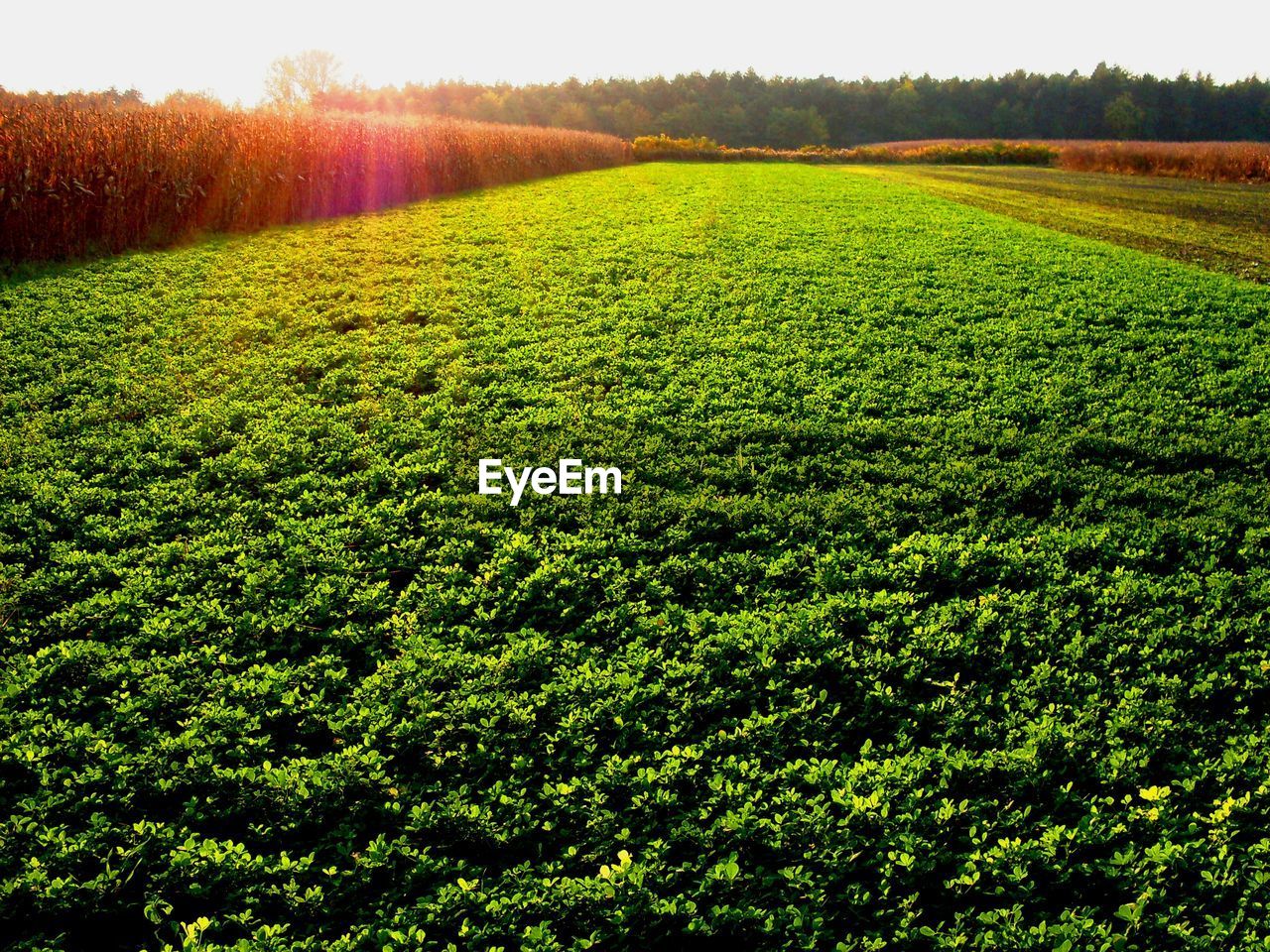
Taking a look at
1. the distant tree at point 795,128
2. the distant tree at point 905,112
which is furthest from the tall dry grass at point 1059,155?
the distant tree at point 905,112

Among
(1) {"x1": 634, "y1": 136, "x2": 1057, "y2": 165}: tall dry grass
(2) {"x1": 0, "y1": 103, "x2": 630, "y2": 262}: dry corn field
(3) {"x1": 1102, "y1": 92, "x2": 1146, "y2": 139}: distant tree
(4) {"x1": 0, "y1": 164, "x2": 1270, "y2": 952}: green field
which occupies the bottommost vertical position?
(4) {"x1": 0, "y1": 164, "x2": 1270, "y2": 952}: green field

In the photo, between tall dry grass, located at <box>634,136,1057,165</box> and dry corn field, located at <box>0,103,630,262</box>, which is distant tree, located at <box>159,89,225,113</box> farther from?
tall dry grass, located at <box>634,136,1057,165</box>

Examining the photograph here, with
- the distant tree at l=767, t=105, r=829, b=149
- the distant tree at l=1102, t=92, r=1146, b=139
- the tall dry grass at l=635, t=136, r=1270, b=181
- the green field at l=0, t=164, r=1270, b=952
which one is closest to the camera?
the green field at l=0, t=164, r=1270, b=952

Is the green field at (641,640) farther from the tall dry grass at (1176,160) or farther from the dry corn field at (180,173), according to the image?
the tall dry grass at (1176,160)

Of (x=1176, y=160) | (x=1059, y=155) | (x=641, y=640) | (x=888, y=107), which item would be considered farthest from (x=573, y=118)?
(x=641, y=640)

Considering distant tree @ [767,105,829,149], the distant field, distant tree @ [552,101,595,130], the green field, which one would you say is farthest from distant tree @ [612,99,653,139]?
the green field

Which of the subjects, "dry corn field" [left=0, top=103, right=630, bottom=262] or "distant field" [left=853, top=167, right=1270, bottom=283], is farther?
"distant field" [left=853, top=167, right=1270, bottom=283]
